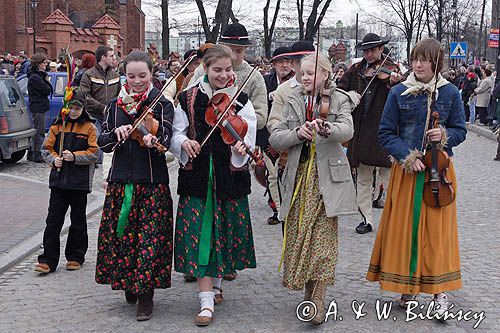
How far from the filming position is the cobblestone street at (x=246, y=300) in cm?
543

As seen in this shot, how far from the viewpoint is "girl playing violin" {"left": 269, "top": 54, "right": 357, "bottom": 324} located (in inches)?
214

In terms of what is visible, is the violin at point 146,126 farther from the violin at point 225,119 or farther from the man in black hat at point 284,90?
the man in black hat at point 284,90

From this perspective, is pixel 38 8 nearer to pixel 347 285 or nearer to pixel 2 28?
pixel 2 28

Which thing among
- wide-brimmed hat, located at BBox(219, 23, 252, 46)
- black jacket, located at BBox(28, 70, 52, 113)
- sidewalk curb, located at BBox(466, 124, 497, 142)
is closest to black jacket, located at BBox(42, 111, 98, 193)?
wide-brimmed hat, located at BBox(219, 23, 252, 46)

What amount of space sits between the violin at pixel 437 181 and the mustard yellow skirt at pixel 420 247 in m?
0.09

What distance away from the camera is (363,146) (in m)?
8.71

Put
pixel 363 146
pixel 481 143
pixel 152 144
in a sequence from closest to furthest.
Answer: pixel 152 144 → pixel 363 146 → pixel 481 143

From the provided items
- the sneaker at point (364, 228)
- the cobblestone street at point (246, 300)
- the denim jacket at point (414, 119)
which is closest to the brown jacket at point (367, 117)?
the sneaker at point (364, 228)

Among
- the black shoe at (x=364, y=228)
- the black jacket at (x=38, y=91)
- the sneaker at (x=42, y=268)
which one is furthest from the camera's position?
the black jacket at (x=38, y=91)

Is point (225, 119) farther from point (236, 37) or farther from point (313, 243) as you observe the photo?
point (236, 37)

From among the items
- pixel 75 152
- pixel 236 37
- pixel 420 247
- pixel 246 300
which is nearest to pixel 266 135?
pixel 236 37

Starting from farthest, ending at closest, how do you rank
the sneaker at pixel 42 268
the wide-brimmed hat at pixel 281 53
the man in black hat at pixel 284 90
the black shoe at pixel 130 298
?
the wide-brimmed hat at pixel 281 53, the sneaker at pixel 42 268, the man in black hat at pixel 284 90, the black shoe at pixel 130 298

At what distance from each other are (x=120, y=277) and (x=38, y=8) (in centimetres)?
4845

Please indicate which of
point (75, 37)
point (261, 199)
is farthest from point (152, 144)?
point (75, 37)
